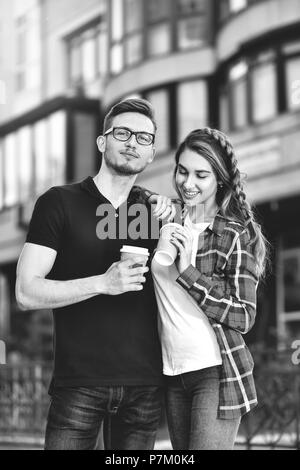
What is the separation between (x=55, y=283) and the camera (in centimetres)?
251

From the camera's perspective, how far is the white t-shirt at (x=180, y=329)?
2.57 meters

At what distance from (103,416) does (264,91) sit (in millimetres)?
12130

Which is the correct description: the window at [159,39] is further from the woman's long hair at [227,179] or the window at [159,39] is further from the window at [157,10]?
the woman's long hair at [227,179]

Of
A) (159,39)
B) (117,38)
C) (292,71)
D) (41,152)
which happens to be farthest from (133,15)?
(292,71)

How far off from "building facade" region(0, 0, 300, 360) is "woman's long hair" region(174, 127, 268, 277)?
9.38 m

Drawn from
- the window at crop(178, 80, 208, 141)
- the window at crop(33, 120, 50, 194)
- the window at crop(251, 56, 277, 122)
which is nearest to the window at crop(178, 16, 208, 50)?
the window at crop(178, 80, 208, 141)

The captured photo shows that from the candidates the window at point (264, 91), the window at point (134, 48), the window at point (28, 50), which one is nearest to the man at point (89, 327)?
the window at point (264, 91)

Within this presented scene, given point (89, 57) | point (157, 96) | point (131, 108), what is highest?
point (89, 57)

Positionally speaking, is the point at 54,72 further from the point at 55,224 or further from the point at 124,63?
the point at 55,224

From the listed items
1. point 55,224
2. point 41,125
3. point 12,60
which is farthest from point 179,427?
point 41,125

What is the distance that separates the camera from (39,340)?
1466 cm

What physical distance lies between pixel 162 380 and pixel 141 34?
583 inches

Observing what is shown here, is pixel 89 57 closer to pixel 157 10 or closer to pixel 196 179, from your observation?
pixel 157 10

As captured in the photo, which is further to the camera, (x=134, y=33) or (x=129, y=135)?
(x=134, y=33)
